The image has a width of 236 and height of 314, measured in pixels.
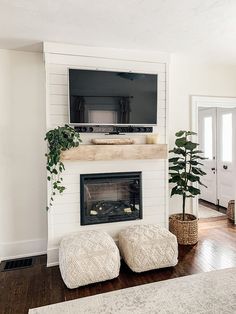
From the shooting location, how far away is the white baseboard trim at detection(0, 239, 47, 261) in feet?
10.3

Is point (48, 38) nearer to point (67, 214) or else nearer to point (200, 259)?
point (67, 214)

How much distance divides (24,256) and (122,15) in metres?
3.01

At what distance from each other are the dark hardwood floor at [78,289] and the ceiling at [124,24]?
8.58ft

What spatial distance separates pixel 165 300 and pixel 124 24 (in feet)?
8.73

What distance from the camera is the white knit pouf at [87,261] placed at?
2.39 meters

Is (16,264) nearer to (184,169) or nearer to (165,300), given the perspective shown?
(165,300)

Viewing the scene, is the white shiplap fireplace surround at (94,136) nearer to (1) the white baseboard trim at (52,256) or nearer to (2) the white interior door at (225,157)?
(1) the white baseboard trim at (52,256)

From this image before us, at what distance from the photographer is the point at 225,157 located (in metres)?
Answer: 5.06

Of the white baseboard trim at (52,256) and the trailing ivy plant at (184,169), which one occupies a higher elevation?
the trailing ivy plant at (184,169)

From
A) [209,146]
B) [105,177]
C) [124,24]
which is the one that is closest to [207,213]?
[209,146]

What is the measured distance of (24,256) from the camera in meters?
3.18

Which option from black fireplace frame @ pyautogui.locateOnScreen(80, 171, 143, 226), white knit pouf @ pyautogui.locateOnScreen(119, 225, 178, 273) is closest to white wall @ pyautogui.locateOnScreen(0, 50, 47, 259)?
black fireplace frame @ pyautogui.locateOnScreen(80, 171, 143, 226)

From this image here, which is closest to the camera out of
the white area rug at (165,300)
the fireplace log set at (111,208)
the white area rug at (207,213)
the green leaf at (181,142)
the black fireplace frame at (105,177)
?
the white area rug at (165,300)

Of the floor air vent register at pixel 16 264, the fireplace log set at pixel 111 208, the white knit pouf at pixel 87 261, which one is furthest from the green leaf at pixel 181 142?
the floor air vent register at pixel 16 264
